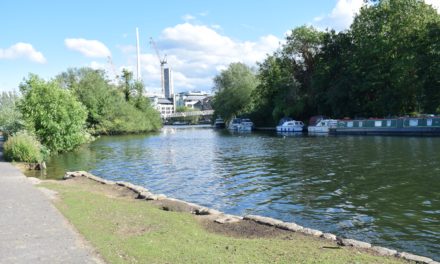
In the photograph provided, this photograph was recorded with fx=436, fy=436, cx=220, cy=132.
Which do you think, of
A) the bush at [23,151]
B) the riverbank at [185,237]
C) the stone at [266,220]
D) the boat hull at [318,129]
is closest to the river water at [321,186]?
the bush at [23,151]

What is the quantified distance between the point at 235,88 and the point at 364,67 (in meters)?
48.7

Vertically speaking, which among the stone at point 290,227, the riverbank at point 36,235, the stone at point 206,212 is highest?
the riverbank at point 36,235

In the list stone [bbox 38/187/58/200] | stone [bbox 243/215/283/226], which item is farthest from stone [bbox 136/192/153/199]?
stone [bbox 243/215/283/226]

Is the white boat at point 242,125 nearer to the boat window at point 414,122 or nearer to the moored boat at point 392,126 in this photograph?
the moored boat at point 392,126

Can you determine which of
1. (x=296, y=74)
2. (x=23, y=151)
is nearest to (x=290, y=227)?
(x=23, y=151)

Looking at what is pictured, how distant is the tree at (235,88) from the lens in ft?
373

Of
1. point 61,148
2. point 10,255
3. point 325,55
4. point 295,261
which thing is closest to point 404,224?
point 295,261

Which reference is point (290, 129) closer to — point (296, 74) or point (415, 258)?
point (296, 74)

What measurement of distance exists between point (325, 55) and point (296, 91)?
9.56 metres

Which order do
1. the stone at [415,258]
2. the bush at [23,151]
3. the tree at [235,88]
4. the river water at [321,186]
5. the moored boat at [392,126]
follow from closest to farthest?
the stone at [415,258] → the river water at [321,186] → the bush at [23,151] → the moored boat at [392,126] → the tree at [235,88]

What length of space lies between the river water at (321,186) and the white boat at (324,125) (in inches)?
1328

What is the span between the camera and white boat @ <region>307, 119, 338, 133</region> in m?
70.7

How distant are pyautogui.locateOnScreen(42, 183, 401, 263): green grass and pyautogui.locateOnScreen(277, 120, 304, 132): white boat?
6876cm

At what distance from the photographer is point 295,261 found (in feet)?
27.9
